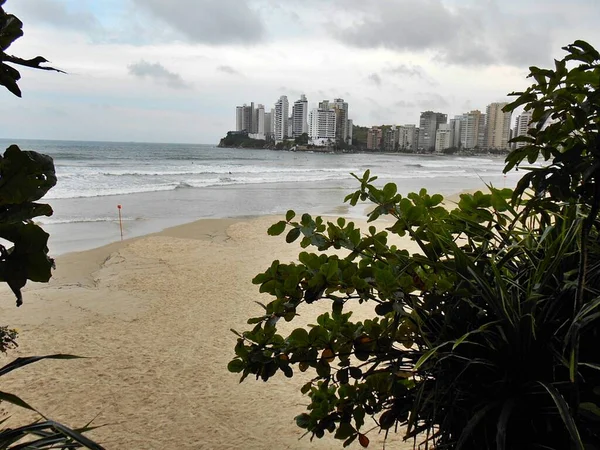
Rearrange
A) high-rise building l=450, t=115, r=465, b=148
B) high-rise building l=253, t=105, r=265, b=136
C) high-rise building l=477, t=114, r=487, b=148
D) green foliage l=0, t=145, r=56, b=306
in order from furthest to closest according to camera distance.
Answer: high-rise building l=253, t=105, r=265, b=136, high-rise building l=450, t=115, r=465, b=148, high-rise building l=477, t=114, r=487, b=148, green foliage l=0, t=145, r=56, b=306

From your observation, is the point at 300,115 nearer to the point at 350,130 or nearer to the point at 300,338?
the point at 350,130

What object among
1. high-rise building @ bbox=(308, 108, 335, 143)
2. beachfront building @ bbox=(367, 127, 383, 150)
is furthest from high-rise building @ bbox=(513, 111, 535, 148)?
beachfront building @ bbox=(367, 127, 383, 150)

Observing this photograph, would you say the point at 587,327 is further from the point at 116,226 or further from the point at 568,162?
the point at 116,226

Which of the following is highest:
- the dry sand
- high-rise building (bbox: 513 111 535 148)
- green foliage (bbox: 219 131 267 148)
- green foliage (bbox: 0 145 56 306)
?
green foliage (bbox: 219 131 267 148)

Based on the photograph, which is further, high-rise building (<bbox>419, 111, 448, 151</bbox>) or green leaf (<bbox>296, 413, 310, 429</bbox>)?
high-rise building (<bbox>419, 111, 448, 151</bbox>)

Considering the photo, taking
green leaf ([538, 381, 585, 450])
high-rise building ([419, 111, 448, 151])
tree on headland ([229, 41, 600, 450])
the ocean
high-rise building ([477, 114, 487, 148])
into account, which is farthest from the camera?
high-rise building ([419, 111, 448, 151])

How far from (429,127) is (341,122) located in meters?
19.6

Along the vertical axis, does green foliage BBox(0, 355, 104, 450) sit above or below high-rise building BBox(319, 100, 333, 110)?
below

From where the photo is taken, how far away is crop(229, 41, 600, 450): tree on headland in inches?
49.6

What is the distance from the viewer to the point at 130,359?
5039 millimetres

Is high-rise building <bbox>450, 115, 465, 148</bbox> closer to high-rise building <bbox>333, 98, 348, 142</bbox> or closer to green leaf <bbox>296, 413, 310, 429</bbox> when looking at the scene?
high-rise building <bbox>333, 98, 348, 142</bbox>

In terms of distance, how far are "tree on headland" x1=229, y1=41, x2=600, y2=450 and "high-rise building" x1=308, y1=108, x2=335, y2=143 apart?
3983 inches

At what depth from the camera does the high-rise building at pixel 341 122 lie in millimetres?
103125

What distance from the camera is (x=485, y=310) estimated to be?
1520 millimetres
